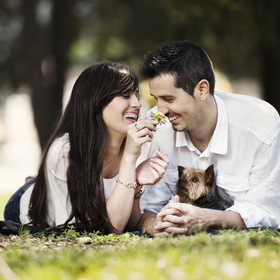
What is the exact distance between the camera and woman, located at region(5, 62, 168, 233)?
4.74 m

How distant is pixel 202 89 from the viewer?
17.0 ft

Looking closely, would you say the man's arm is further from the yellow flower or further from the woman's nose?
the woman's nose

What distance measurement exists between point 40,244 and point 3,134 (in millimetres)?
31023

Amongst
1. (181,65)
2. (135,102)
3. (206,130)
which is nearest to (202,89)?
(181,65)

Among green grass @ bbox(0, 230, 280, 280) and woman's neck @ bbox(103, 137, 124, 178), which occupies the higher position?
woman's neck @ bbox(103, 137, 124, 178)

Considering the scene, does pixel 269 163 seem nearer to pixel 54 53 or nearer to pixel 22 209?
pixel 22 209

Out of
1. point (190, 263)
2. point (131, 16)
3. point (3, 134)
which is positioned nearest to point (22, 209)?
point (190, 263)

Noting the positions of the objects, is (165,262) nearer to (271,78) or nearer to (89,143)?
(89,143)

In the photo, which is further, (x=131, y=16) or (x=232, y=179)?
(x=131, y=16)

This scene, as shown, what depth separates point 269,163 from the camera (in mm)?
4996

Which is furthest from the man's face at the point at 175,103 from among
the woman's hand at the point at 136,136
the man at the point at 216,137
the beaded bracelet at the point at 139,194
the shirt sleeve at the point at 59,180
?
the shirt sleeve at the point at 59,180

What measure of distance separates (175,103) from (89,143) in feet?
2.92

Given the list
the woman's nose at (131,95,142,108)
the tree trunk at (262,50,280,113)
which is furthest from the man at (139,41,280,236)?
the tree trunk at (262,50,280,113)

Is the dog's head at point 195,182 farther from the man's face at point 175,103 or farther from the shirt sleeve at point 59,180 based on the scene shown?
the shirt sleeve at point 59,180
